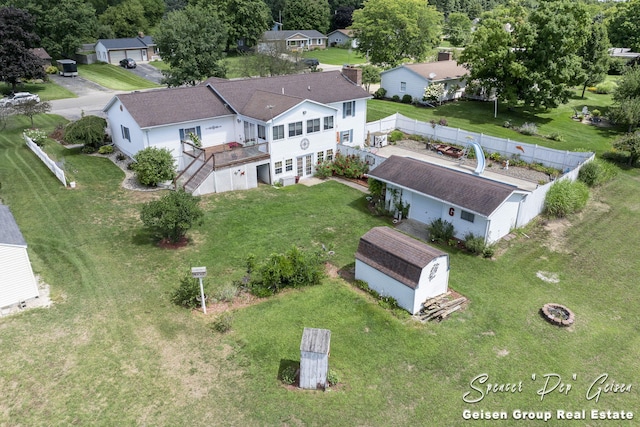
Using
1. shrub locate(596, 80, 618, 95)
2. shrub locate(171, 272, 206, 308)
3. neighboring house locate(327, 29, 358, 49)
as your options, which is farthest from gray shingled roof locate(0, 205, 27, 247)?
neighboring house locate(327, 29, 358, 49)

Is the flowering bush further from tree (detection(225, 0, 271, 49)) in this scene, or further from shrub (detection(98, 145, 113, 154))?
tree (detection(225, 0, 271, 49))

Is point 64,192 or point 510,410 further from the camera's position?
point 64,192

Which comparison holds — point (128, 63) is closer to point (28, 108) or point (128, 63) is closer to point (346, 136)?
point (28, 108)

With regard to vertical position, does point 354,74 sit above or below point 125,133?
above

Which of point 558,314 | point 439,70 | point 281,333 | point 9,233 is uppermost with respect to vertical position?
point 439,70

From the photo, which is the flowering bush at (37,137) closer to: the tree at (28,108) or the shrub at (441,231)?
the tree at (28,108)

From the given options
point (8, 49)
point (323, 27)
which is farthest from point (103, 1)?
point (8, 49)

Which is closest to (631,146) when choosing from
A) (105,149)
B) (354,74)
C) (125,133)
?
(354,74)

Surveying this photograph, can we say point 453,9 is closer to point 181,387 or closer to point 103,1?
point 103,1
